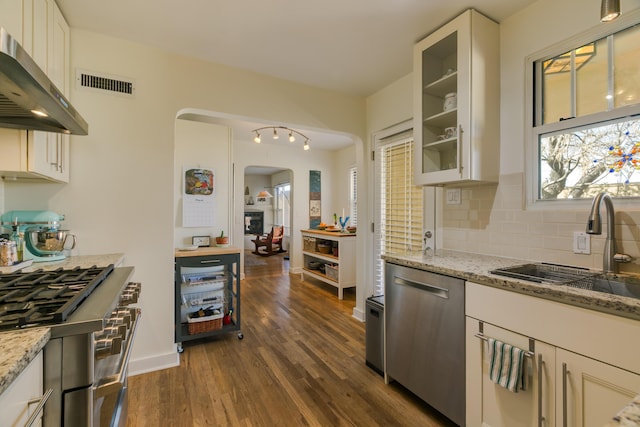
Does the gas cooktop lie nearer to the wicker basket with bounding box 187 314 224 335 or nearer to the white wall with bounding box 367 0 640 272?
the wicker basket with bounding box 187 314 224 335

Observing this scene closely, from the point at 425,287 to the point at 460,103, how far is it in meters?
1.20

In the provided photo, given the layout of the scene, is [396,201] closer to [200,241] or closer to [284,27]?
[284,27]

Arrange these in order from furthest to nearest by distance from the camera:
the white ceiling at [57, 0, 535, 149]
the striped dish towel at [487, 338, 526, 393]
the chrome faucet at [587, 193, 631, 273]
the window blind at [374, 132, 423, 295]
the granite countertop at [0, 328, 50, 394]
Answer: the window blind at [374, 132, 423, 295] < the white ceiling at [57, 0, 535, 149] < the chrome faucet at [587, 193, 631, 273] < the striped dish towel at [487, 338, 526, 393] < the granite countertop at [0, 328, 50, 394]

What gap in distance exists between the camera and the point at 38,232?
66.6 inches

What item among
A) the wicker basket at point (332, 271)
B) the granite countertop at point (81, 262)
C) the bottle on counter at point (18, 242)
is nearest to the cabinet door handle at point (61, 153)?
the bottle on counter at point (18, 242)

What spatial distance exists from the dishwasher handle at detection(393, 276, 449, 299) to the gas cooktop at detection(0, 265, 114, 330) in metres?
1.62

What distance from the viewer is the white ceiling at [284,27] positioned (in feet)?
5.96

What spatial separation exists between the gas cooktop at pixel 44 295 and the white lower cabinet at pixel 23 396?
0.11 metres

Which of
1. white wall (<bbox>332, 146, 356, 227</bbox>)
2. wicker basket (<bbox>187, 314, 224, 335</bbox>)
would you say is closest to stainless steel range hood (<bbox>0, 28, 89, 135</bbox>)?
wicker basket (<bbox>187, 314, 224, 335</bbox>)

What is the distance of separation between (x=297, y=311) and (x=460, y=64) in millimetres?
3021

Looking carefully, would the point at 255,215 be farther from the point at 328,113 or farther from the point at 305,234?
the point at 328,113

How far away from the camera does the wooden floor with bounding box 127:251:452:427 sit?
67.2 inches

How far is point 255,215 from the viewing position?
960 cm

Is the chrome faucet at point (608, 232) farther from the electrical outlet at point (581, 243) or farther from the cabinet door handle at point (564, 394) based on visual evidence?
the cabinet door handle at point (564, 394)
